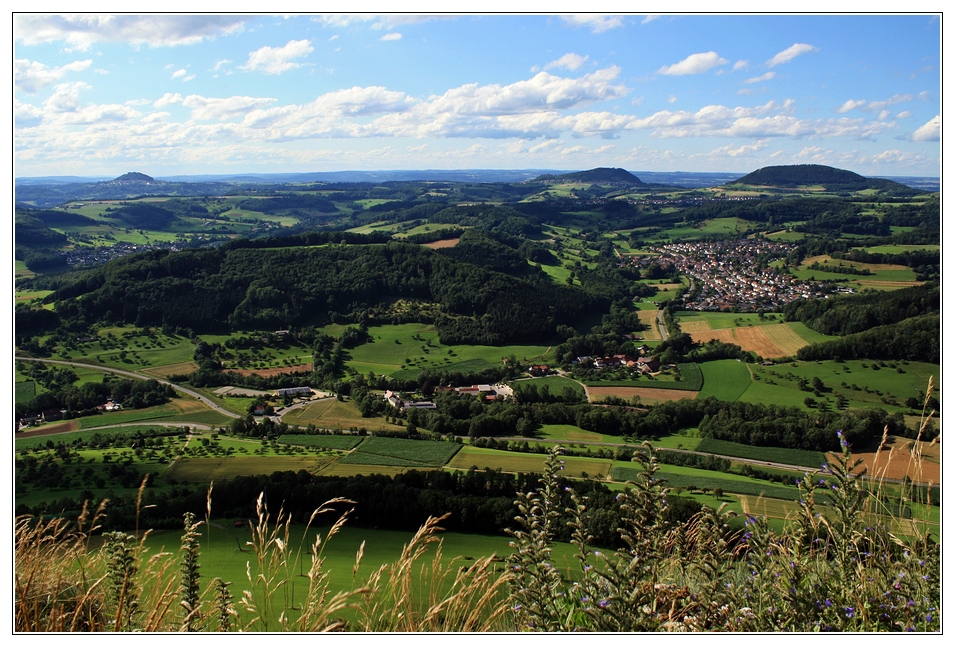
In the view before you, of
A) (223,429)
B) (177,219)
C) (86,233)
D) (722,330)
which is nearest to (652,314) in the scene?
(722,330)

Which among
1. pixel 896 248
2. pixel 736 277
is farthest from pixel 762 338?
pixel 896 248

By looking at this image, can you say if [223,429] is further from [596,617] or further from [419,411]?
[596,617]

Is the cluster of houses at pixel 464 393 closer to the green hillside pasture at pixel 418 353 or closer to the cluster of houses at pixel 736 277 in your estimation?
the green hillside pasture at pixel 418 353

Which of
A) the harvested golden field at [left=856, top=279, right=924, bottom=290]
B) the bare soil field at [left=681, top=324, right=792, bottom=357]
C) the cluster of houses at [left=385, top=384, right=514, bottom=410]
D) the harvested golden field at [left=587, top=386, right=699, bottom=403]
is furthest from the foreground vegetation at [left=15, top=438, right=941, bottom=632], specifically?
the harvested golden field at [left=856, top=279, right=924, bottom=290]

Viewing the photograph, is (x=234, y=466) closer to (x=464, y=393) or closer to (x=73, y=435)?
(x=73, y=435)

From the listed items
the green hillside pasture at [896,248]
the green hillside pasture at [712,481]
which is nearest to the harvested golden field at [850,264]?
the green hillside pasture at [896,248]

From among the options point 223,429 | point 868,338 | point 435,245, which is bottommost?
point 223,429

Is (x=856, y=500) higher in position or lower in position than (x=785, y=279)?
higher
